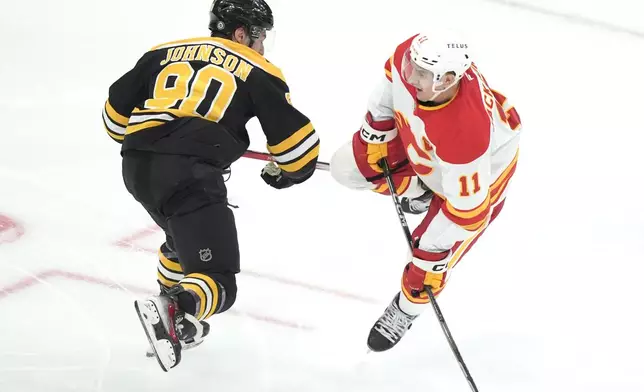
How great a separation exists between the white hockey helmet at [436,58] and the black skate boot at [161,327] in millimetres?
940

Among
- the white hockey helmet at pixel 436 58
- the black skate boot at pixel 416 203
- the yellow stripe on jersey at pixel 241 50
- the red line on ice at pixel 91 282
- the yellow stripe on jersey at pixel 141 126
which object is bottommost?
the red line on ice at pixel 91 282

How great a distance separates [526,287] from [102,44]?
264 cm

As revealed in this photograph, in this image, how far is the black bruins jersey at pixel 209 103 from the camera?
2314 mm

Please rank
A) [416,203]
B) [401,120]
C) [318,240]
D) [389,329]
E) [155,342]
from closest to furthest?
[155,342] < [401,120] < [389,329] < [416,203] < [318,240]

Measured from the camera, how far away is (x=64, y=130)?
3.87 metres

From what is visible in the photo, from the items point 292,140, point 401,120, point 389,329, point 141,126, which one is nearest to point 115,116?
point 141,126

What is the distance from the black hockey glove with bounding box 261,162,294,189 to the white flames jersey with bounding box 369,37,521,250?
38cm

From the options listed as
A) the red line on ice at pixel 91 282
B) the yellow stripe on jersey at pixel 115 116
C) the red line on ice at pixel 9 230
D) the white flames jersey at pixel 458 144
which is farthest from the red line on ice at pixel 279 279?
the yellow stripe on jersey at pixel 115 116

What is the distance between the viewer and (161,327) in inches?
80.6

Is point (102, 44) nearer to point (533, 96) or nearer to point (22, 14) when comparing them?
point (22, 14)

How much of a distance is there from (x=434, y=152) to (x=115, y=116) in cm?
97

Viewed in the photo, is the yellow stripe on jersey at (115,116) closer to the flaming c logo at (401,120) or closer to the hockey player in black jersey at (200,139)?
the hockey player in black jersey at (200,139)

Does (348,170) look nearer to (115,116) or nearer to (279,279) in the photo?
(279,279)

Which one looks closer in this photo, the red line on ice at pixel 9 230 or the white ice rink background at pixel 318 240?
the white ice rink background at pixel 318 240
